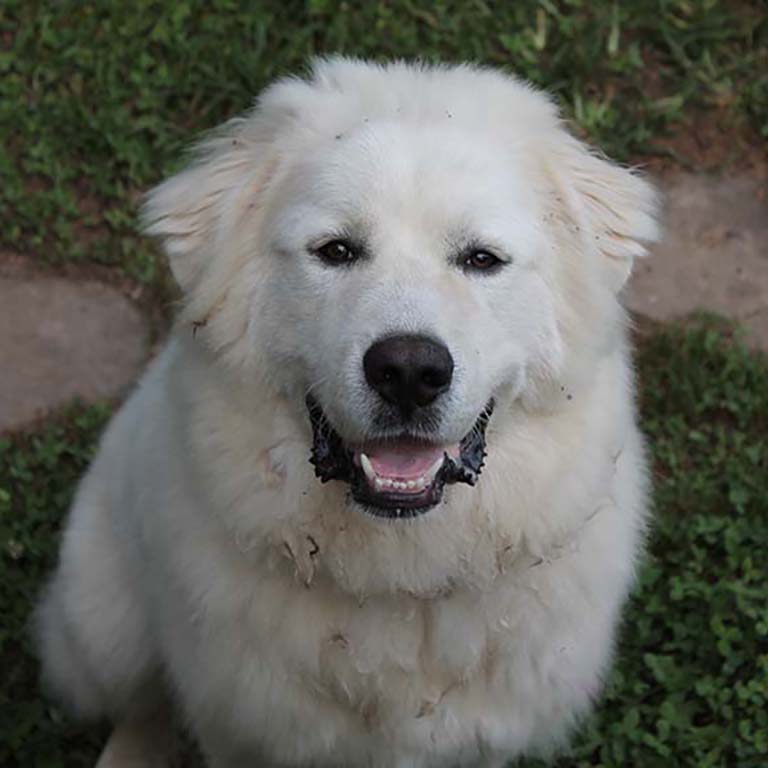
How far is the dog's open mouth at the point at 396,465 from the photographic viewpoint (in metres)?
2.99

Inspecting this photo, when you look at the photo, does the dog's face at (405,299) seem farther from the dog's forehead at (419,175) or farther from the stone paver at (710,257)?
the stone paver at (710,257)

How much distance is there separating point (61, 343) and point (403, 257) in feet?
7.53

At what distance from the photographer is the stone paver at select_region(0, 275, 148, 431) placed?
4.89m

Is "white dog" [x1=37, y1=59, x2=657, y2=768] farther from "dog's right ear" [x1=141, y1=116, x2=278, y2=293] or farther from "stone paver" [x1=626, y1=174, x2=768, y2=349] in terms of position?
"stone paver" [x1=626, y1=174, x2=768, y2=349]

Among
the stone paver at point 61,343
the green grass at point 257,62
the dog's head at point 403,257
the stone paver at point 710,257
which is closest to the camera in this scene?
the dog's head at point 403,257

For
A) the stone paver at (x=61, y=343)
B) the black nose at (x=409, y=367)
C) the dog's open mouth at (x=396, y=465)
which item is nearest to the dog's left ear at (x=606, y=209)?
the dog's open mouth at (x=396, y=465)

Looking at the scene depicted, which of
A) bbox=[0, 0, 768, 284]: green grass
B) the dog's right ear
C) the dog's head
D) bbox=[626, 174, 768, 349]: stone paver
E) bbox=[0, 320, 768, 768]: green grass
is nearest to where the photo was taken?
the dog's head

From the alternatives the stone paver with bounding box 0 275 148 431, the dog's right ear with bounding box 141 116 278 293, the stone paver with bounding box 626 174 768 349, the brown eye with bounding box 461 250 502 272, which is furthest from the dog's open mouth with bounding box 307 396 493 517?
the stone paver with bounding box 626 174 768 349

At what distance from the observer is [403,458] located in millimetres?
3041

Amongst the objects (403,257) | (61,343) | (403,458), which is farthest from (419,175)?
(61,343)

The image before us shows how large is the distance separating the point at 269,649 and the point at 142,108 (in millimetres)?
2686

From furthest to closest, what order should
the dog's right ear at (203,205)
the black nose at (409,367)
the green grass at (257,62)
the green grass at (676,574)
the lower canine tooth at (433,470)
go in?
1. the green grass at (257,62)
2. the green grass at (676,574)
3. the dog's right ear at (203,205)
4. the lower canine tooth at (433,470)
5. the black nose at (409,367)

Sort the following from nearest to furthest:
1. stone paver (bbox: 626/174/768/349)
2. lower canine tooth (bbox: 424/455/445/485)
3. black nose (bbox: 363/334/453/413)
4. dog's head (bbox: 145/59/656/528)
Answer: black nose (bbox: 363/334/453/413)
dog's head (bbox: 145/59/656/528)
lower canine tooth (bbox: 424/455/445/485)
stone paver (bbox: 626/174/768/349)

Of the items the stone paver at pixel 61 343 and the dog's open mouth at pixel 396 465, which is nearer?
→ the dog's open mouth at pixel 396 465
